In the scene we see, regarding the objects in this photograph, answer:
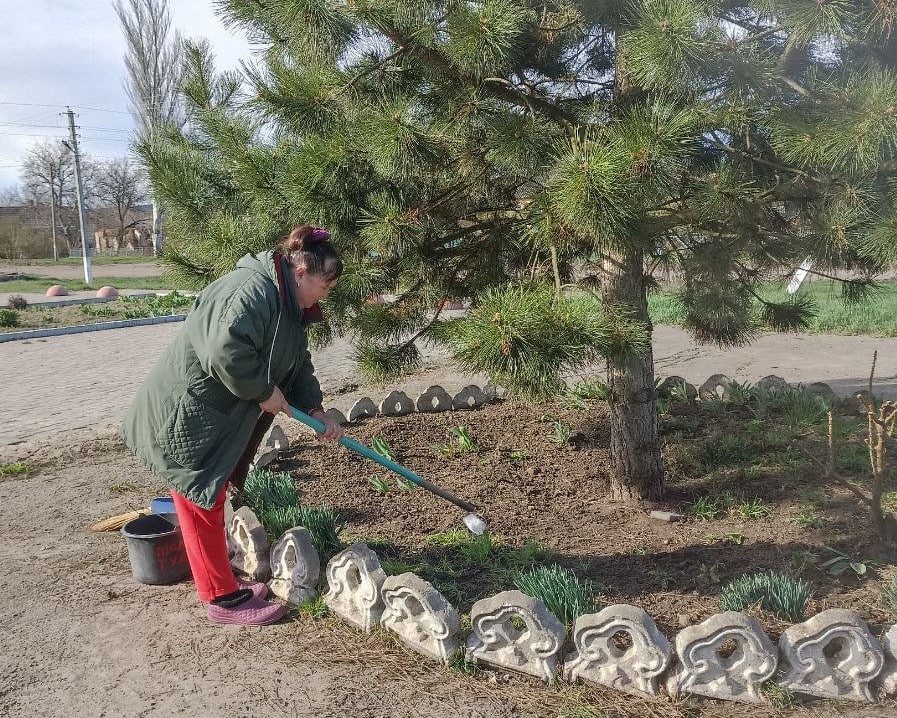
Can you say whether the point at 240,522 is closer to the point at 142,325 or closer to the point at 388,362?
the point at 388,362

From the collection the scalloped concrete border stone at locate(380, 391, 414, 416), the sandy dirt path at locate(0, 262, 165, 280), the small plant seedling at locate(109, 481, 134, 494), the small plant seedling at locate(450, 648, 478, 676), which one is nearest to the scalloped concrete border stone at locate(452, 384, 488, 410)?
the scalloped concrete border stone at locate(380, 391, 414, 416)

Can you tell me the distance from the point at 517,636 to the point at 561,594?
0.69 feet

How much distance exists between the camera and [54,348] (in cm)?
1002

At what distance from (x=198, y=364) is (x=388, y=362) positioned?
1.18 meters

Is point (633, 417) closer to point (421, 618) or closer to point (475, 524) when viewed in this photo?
point (475, 524)

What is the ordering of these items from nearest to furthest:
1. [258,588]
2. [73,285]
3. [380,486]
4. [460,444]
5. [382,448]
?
1. [258,588]
2. [380,486]
3. [382,448]
4. [460,444]
5. [73,285]

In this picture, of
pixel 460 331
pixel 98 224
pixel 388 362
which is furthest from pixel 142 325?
pixel 98 224

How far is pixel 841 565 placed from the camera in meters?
2.83

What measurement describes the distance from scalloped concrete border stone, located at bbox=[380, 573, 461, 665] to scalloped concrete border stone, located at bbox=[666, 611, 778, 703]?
27.2 inches

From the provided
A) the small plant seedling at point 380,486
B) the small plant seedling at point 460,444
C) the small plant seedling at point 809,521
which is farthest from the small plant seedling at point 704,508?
the small plant seedling at point 380,486

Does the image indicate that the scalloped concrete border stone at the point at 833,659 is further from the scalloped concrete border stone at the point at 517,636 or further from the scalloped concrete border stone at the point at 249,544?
the scalloped concrete border stone at the point at 249,544

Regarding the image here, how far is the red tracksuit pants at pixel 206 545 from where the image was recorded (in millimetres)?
2721

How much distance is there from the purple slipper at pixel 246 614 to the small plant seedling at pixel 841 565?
2065mm

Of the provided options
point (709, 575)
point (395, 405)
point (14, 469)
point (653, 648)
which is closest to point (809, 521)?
point (709, 575)
